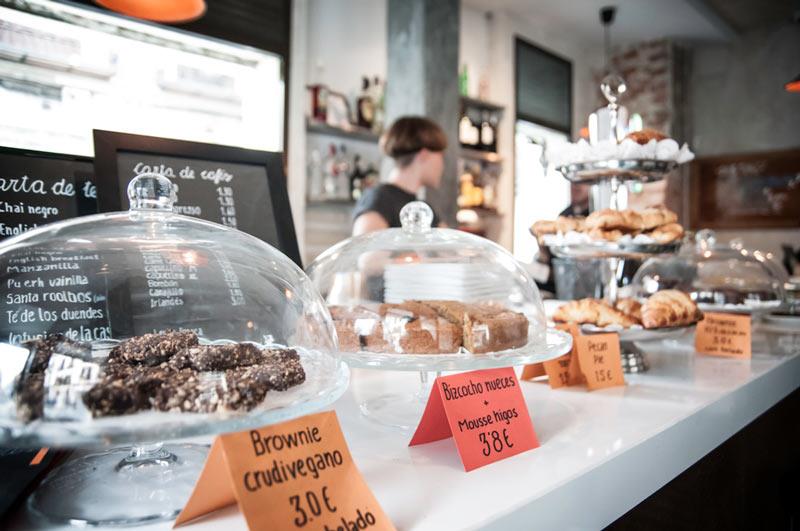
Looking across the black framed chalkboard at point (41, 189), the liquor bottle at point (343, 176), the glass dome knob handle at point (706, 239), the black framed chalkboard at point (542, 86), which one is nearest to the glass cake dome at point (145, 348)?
the black framed chalkboard at point (41, 189)

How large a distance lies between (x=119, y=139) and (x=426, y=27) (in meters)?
3.20

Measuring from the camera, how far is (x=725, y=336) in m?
1.54

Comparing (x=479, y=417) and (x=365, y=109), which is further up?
(x=365, y=109)

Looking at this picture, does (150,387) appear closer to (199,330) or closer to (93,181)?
(199,330)

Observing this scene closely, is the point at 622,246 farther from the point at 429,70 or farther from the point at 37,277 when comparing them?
the point at 429,70

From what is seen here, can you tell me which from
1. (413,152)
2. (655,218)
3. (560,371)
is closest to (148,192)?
(560,371)

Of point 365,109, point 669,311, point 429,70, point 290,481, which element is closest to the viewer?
point 290,481

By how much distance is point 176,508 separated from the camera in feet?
1.87

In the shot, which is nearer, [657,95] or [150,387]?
[150,387]

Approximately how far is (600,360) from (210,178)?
809mm

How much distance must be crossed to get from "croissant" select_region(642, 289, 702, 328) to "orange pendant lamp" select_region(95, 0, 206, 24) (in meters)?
1.53

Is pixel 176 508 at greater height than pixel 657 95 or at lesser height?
lesser

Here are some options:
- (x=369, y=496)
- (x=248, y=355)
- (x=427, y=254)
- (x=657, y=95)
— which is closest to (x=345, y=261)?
(x=427, y=254)

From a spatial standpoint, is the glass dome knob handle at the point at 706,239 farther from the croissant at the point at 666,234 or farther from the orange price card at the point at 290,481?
the orange price card at the point at 290,481
